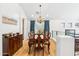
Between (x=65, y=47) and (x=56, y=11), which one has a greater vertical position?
(x=56, y=11)

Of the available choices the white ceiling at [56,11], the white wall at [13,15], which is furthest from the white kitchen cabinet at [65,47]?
the white wall at [13,15]

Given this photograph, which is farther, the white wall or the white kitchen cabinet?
the white wall

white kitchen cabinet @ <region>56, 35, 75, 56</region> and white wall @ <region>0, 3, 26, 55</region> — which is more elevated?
white wall @ <region>0, 3, 26, 55</region>

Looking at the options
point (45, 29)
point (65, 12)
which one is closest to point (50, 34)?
point (45, 29)

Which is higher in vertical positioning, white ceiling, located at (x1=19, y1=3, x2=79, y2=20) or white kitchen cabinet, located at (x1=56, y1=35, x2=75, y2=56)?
white ceiling, located at (x1=19, y1=3, x2=79, y2=20)

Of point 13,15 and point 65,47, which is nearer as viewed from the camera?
point 65,47

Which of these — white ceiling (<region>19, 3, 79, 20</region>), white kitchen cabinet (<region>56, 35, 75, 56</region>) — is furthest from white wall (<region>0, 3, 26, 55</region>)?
white kitchen cabinet (<region>56, 35, 75, 56</region>)

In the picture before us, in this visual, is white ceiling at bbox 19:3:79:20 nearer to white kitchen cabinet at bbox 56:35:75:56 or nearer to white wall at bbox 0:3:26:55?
white wall at bbox 0:3:26:55

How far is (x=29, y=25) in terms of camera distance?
3121 millimetres

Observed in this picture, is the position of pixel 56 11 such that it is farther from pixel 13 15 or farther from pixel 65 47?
pixel 13 15

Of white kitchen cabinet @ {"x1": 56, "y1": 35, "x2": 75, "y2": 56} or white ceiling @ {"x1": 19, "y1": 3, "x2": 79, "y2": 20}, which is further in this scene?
white ceiling @ {"x1": 19, "y1": 3, "x2": 79, "y2": 20}

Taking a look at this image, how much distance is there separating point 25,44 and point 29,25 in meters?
0.52

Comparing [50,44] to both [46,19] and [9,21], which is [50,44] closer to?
[46,19]

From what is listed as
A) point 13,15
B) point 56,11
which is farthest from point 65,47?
point 13,15
